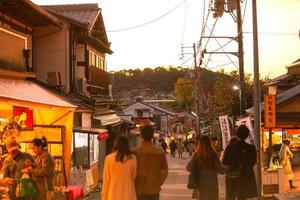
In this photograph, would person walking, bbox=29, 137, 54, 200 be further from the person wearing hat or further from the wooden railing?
the wooden railing

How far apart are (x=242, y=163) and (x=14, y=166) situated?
434 centimetres

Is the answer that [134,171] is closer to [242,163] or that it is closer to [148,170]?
[148,170]

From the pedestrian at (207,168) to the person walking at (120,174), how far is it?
63.8 inches

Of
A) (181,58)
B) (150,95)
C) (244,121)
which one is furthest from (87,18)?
(150,95)

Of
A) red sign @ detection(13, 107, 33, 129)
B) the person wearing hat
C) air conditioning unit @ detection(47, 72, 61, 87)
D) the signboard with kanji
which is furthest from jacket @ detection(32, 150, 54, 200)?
air conditioning unit @ detection(47, 72, 61, 87)

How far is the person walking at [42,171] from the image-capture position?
11.6 metres

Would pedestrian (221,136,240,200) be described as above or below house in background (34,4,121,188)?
below

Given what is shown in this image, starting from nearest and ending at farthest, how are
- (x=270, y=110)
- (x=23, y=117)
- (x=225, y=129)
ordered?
(x=23, y=117) → (x=270, y=110) → (x=225, y=129)

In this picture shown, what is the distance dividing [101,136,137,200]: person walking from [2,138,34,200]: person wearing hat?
8.57ft

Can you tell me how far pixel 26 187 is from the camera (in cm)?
1094

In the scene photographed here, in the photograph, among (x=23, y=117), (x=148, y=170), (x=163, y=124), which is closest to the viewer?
(x=148, y=170)

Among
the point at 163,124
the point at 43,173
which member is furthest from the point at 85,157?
the point at 163,124

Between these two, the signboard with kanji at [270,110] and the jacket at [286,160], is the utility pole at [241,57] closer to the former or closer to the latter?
the jacket at [286,160]

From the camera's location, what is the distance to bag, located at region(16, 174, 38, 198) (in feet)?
35.7
